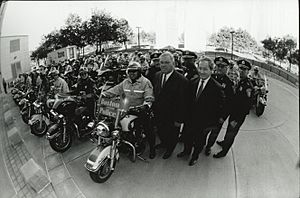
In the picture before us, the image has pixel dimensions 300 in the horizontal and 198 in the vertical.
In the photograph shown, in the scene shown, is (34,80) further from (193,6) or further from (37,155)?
(193,6)

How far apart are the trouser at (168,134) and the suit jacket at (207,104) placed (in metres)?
0.15

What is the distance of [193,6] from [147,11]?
23cm

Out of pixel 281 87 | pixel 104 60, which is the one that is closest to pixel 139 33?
pixel 104 60

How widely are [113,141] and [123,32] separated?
719 mm

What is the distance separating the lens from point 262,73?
130 cm

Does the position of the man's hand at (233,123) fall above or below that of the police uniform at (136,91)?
below

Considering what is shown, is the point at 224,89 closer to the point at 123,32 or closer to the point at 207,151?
the point at 207,151

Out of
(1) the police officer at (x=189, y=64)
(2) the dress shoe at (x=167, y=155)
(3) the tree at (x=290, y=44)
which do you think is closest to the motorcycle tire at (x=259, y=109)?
(3) the tree at (x=290, y=44)

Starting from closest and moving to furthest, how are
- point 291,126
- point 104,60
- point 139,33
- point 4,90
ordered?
point 291,126 → point 139,33 → point 104,60 → point 4,90

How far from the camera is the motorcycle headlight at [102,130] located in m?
1.62

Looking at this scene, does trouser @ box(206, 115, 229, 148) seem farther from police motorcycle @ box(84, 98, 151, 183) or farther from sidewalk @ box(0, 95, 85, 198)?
sidewalk @ box(0, 95, 85, 198)

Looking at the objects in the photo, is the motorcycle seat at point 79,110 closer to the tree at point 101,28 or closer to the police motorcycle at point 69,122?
the police motorcycle at point 69,122

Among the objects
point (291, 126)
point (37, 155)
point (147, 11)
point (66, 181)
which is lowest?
point (66, 181)

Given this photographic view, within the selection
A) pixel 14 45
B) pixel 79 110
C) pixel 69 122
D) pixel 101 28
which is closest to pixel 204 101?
pixel 101 28
